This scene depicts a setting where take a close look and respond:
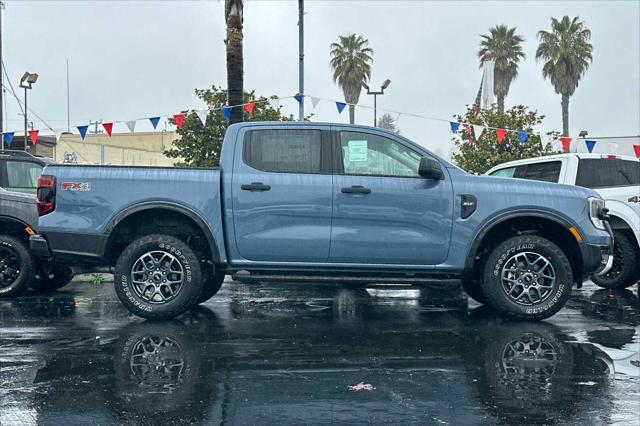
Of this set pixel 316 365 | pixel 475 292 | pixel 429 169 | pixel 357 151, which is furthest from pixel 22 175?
pixel 475 292

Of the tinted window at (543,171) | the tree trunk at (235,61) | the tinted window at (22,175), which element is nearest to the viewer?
the tinted window at (22,175)

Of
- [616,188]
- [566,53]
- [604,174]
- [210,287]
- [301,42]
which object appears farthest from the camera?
[566,53]

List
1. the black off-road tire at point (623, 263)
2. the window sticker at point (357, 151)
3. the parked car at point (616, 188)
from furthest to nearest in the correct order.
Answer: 1. the black off-road tire at point (623, 263)
2. the parked car at point (616, 188)
3. the window sticker at point (357, 151)

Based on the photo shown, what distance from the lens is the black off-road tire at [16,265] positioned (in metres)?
8.41

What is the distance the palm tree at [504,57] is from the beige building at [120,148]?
2507 cm

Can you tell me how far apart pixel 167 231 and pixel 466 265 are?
3092 mm

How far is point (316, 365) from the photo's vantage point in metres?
5.16

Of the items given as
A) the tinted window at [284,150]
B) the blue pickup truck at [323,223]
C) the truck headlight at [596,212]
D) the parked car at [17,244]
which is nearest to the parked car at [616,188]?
the truck headlight at [596,212]

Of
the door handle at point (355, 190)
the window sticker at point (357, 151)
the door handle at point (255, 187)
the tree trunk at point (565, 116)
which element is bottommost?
the door handle at point (355, 190)

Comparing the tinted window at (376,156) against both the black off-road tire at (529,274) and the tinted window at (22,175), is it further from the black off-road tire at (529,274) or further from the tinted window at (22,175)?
the tinted window at (22,175)

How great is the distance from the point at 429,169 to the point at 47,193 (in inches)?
152

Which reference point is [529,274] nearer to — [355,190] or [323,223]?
[355,190]

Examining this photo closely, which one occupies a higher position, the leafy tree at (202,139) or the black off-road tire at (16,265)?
the leafy tree at (202,139)

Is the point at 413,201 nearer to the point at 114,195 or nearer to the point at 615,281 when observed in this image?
the point at 114,195
